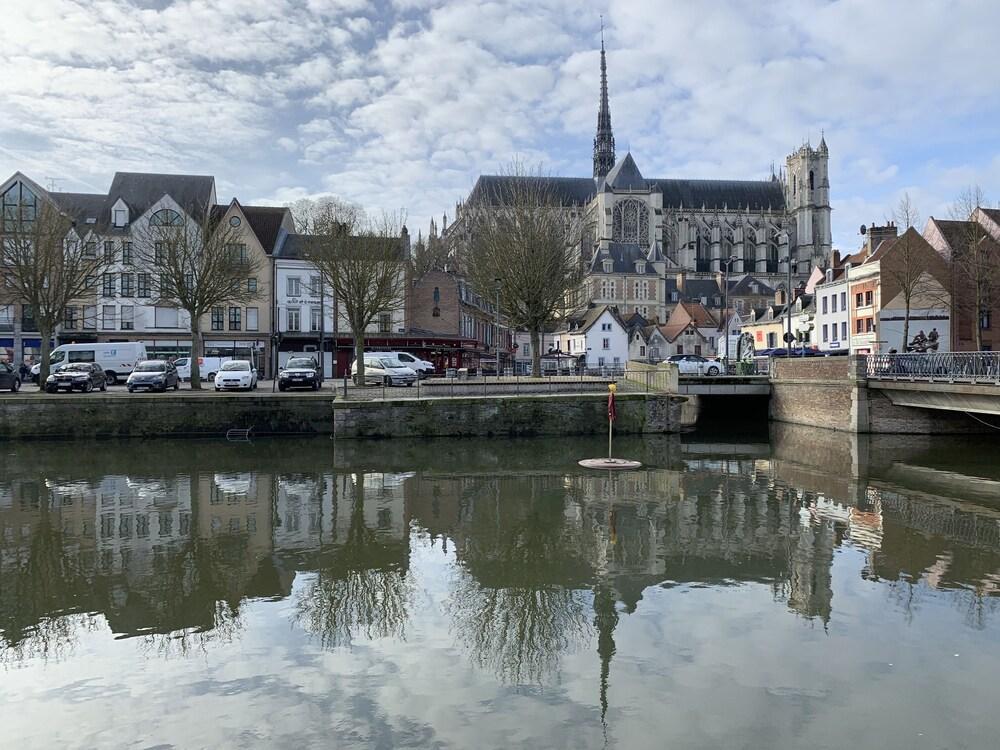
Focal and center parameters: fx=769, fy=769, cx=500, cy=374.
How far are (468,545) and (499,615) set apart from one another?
3947mm

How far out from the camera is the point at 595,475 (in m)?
22.0

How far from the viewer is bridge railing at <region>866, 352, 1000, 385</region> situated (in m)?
25.2

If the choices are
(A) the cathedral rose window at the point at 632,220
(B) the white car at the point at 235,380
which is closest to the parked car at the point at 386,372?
(B) the white car at the point at 235,380

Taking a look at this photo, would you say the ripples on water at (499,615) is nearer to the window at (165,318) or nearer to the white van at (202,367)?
the white van at (202,367)

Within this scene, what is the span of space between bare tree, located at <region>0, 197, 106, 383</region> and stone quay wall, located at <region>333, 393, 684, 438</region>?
17.2 meters

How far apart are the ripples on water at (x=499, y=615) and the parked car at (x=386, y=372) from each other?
62.1ft

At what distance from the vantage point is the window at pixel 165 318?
2167 inches

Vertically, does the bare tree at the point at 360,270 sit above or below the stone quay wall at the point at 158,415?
above

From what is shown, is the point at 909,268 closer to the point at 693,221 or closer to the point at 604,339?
the point at 604,339

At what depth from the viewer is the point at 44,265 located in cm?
3694

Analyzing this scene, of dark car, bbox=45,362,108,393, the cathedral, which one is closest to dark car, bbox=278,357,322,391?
dark car, bbox=45,362,108,393

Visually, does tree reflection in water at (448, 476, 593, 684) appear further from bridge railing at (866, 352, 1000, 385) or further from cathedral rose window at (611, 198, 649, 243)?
cathedral rose window at (611, 198, 649, 243)

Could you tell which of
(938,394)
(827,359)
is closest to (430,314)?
(827,359)

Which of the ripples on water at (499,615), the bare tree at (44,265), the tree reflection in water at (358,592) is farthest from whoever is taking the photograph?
the bare tree at (44,265)
